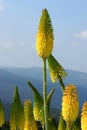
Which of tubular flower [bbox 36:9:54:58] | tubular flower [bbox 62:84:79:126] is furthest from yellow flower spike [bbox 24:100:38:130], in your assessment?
tubular flower [bbox 62:84:79:126]

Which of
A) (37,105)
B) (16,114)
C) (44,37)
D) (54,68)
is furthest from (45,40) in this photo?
(16,114)

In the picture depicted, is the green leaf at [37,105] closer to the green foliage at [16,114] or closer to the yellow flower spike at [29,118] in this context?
the yellow flower spike at [29,118]

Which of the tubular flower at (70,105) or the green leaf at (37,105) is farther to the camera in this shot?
the green leaf at (37,105)

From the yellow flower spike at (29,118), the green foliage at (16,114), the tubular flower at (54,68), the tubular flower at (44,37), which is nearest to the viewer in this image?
the tubular flower at (44,37)

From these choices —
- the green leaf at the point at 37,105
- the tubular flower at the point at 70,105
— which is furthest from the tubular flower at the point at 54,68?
the tubular flower at the point at 70,105

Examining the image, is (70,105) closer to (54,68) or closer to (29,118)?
(54,68)

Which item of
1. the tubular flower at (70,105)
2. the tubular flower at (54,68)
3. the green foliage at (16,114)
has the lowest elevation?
the tubular flower at (70,105)

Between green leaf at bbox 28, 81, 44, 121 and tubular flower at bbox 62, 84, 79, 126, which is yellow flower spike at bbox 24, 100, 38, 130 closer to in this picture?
green leaf at bbox 28, 81, 44, 121
